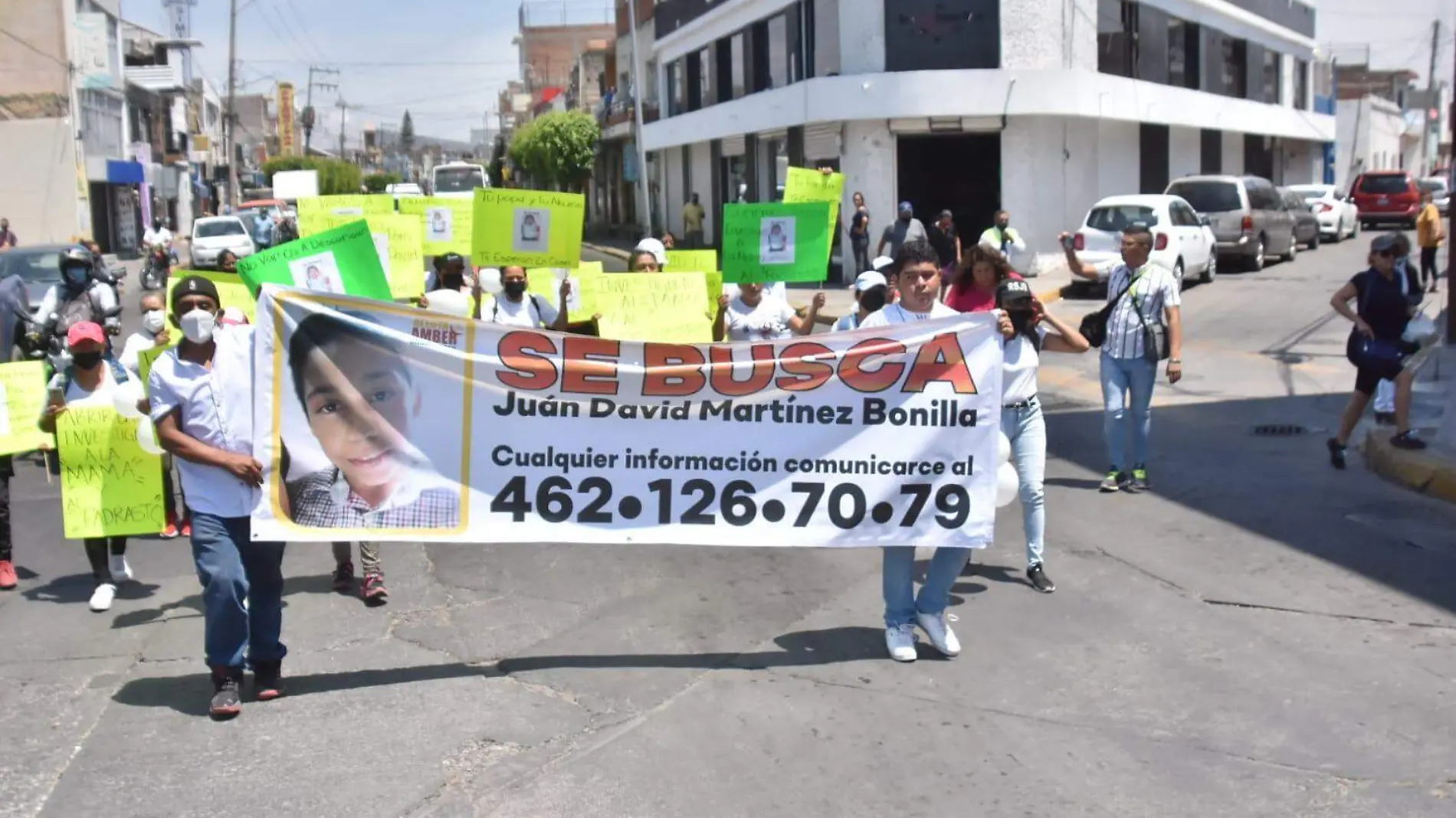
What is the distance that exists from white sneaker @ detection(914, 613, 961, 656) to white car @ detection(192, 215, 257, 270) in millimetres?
28880

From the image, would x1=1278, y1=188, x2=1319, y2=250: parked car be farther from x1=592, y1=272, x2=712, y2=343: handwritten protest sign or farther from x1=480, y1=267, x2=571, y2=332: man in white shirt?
x1=480, y1=267, x2=571, y2=332: man in white shirt

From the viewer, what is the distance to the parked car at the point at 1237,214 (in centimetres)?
2603

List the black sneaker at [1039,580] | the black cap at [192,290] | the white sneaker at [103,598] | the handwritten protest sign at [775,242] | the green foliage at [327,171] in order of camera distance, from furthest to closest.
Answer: the green foliage at [327,171]
the handwritten protest sign at [775,242]
the white sneaker at [103,598]
the black sneaker at [1039,580]
the black cap at [192,290]

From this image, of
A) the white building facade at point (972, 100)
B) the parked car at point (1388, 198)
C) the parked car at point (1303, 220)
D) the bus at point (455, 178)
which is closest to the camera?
the white building facade at point (972, 100)

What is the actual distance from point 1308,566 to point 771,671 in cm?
338

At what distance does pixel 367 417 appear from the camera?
230 inches

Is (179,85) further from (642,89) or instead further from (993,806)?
(993,806)

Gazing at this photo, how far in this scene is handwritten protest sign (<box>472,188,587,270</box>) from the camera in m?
10.6

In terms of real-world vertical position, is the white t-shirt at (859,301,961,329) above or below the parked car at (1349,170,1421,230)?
below

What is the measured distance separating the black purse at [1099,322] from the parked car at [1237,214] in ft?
57.3

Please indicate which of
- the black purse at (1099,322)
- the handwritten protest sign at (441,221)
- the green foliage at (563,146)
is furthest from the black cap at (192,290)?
the green foliage at (563,146)

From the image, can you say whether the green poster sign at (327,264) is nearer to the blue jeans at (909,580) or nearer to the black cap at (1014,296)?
the blue jeans at (909,580)

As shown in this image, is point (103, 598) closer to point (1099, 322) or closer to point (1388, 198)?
point (1099, 322)

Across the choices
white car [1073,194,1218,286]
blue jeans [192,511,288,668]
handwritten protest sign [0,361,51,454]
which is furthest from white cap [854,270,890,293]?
white car [1073,194,1218,286]
